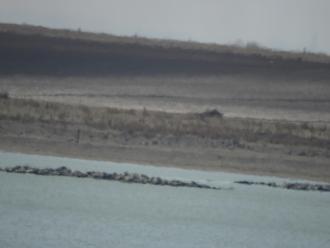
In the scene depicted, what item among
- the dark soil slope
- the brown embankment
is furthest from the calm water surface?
the dark soil slope

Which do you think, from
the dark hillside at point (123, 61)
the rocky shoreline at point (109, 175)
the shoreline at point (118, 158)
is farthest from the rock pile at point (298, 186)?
the dark hillside at point (123, 61)

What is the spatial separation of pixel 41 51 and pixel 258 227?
1019 inches

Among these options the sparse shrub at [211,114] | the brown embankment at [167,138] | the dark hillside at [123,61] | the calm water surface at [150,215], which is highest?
the dark hillside at [123,61]

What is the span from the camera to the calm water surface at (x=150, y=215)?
42.0 ft

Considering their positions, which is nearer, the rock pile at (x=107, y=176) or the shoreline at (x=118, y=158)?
the rock pile at (x=107, y=176)

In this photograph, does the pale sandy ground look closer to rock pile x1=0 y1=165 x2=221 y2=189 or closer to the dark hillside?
the dark hillside

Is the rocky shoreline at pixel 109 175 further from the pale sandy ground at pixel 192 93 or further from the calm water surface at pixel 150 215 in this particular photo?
the pale sandy ground at pixel 192 93

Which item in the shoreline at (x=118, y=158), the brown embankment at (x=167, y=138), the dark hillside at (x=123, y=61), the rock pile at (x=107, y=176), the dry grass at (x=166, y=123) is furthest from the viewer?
the dark hillside at (x=123, y=61)

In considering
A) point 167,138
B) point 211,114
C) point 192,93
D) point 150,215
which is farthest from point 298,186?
point 192,93

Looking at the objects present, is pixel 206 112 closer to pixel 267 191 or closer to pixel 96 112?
pixel 96 112

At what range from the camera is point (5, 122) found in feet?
80.2

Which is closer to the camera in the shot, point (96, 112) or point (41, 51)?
point (96, 112)

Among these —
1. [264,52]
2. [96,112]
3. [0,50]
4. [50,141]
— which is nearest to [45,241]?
[50,141]

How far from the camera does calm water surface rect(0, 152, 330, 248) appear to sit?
42.0 ft
